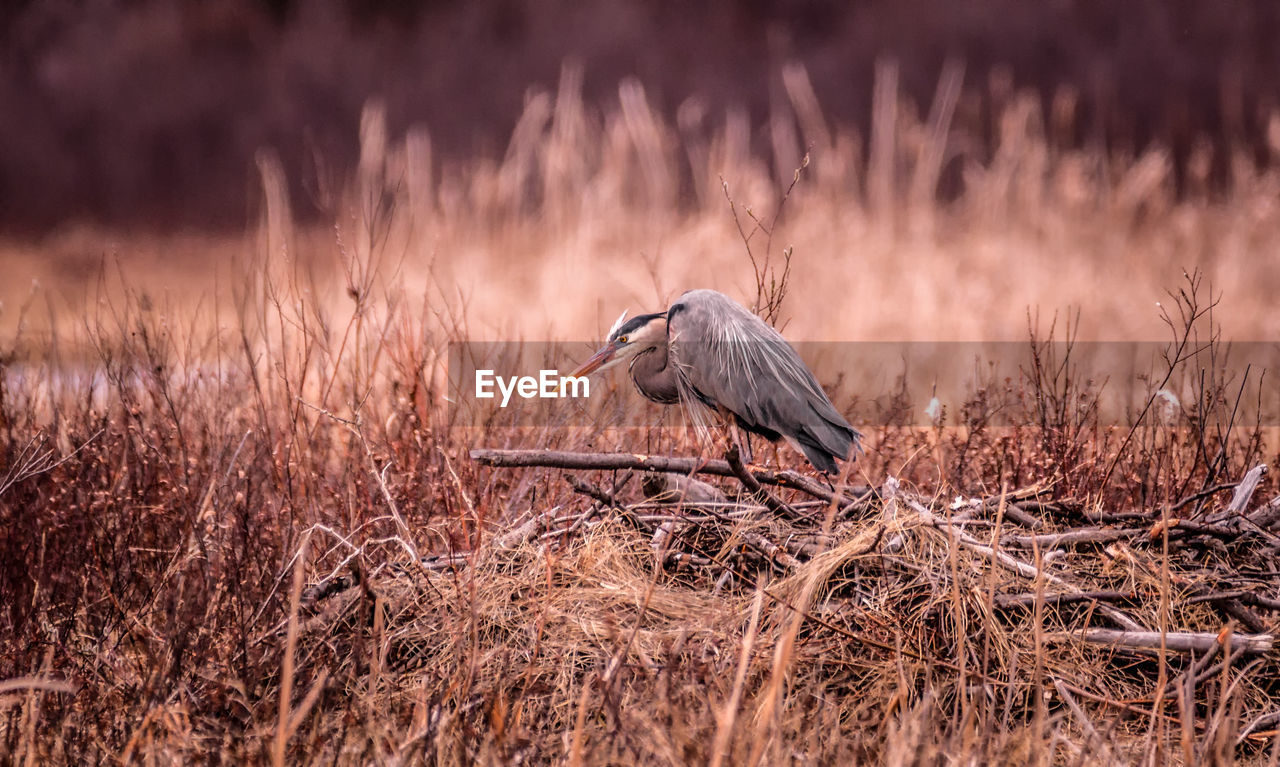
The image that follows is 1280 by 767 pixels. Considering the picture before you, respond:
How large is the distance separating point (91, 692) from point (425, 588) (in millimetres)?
748

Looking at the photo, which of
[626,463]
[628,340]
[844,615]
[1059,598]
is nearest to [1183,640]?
[1059,598]

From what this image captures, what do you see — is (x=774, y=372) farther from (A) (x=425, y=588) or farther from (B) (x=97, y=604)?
(B) (x=97, y=604)

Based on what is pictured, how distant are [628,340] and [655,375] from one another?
0.20 m

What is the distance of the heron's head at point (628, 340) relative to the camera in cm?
368

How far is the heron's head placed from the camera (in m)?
3.68

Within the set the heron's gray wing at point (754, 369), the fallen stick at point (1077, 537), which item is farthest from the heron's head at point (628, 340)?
the fallen stick at point (1077, 537)

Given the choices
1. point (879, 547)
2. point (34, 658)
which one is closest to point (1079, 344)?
point (879, 547)

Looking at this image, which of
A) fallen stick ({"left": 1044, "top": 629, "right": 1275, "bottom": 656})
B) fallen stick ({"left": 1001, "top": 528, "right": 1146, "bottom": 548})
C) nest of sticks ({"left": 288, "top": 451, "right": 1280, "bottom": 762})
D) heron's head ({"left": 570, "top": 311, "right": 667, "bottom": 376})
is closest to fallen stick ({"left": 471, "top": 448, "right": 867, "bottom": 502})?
nest of sticks ({"left": 288, "top": 451, "right": 1280, "bottom": 762})

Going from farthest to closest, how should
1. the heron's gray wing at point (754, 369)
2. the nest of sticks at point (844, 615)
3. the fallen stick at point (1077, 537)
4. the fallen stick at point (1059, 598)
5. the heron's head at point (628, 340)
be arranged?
the heron's head at point (628, 340)
the heron's gray wing at point (754, 369)
the fallen stick at point (1077, 537)
the fallen stick at point (1059, 598)
the nest of sticks at point (844, 615)

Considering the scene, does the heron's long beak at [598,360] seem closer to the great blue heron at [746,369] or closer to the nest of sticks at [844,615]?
the great blue heron at [746,369]

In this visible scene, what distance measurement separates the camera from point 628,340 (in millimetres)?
3699

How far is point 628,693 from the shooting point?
2.27m

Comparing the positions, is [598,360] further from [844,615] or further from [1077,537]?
[1077,537]

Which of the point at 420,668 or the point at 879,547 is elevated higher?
the point at 879,547
